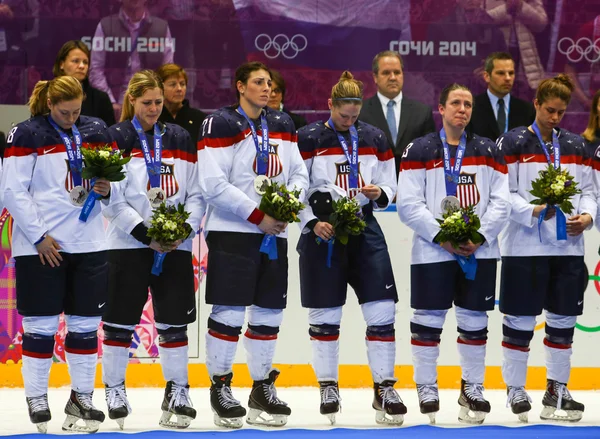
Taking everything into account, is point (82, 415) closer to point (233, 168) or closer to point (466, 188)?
point (233, 168)

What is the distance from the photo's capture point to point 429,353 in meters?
6.79

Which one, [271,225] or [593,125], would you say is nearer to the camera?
[271,225]

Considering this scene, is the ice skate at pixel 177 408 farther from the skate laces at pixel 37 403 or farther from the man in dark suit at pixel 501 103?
the man in dark suit at pixel 501 103

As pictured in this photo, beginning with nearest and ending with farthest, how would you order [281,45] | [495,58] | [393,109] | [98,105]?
[98,105] → [393,109] → [495,58] → [281,45]

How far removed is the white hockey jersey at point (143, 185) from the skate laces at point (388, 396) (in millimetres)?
1348

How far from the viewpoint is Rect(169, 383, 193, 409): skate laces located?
21.6 ft

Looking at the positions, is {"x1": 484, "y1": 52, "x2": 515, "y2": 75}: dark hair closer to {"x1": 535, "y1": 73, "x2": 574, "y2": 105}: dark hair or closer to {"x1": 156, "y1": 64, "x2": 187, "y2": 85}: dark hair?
{"x1": 535, "y1": 73, "x2": 574, "y2": 105}: dark hair

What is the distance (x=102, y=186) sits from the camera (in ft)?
20.5

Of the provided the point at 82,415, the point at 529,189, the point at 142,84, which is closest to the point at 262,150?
the point at 142,84

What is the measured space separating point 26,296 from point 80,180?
26.3 inches

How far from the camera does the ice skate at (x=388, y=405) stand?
6.66 meters

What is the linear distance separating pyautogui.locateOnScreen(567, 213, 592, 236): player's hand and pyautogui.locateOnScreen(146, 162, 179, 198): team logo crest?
2.24 m

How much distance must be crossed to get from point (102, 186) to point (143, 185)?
13.8 inches

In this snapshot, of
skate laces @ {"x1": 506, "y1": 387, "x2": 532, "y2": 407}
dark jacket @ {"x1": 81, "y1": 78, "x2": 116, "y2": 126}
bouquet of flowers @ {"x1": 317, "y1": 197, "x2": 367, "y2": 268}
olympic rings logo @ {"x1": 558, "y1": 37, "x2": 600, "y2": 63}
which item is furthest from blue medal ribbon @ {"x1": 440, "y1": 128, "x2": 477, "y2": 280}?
olympic rings logo @ {"x1": 558, "y1": 37, "x2": 600, "y2": 63}
